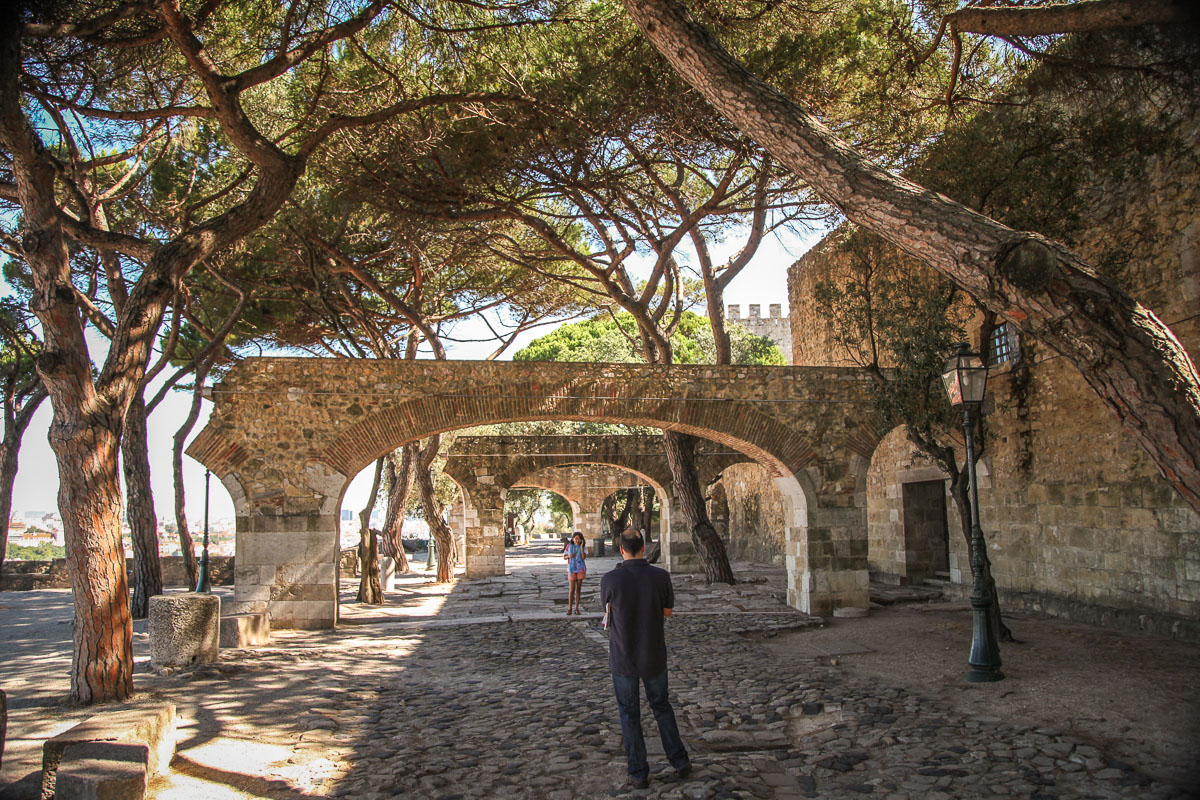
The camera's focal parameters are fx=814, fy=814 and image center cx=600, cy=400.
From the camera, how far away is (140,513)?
37.1 ft

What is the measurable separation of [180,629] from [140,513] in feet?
15.7

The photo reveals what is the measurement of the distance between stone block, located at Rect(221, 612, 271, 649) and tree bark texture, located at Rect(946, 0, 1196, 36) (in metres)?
8.50

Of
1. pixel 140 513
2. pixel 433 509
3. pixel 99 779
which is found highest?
pixel 140 513

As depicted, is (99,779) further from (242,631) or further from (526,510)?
(526,510)

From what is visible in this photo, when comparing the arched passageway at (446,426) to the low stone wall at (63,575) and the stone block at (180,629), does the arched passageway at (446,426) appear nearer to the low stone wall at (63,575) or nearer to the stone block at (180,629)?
the stone block at (180,629)

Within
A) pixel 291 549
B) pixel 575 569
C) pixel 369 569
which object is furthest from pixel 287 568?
pixel 575 569

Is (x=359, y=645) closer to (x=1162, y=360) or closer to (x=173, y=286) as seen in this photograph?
(x=173, y=286)

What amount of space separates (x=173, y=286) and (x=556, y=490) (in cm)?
1671

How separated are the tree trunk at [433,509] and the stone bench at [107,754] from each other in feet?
35.4

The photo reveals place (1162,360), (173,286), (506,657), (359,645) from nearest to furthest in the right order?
(1162,360) → (173,286) → (506,657) → (359,645)

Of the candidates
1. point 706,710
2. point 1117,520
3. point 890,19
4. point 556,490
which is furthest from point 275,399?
point 556,490

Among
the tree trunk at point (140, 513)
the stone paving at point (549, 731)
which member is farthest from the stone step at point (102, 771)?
the tree trunk at point (140, 513)

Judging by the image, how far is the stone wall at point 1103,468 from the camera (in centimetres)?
807

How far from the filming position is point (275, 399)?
390 inches
